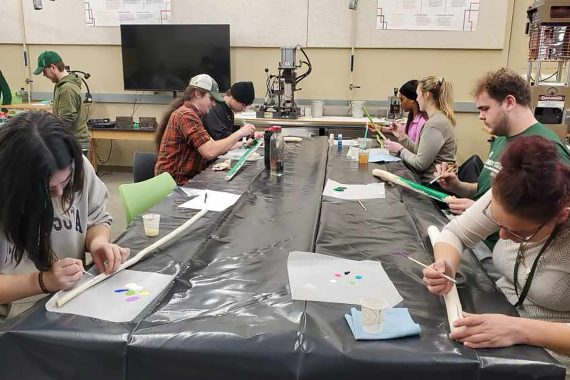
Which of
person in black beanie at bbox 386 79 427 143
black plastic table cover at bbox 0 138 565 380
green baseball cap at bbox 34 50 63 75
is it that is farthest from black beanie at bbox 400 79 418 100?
green baseball cap at bbox 34 50 63 75

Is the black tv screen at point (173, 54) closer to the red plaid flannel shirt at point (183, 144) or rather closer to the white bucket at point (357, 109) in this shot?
the white bucket at point (357, 109)

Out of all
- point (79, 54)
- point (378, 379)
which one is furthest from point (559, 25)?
Answer: point (79, 54)

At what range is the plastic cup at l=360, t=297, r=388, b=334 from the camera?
107 centimetres

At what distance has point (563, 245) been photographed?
1228 millimetres

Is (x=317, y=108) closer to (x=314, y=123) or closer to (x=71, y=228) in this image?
(x=314, y=123)

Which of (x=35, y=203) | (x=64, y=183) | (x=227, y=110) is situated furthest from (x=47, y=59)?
(x=35, y=203)

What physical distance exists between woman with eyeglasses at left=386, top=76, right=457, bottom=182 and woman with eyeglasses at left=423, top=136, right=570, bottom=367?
160 centimetres

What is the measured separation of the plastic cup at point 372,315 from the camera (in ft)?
3.52

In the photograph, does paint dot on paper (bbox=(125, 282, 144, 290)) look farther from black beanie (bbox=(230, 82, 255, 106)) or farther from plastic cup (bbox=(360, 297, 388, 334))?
black beanie (bbox=(230, 82, 255, 106))

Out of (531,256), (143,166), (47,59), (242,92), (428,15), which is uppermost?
(428,15)

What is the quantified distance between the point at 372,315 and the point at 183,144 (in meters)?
2.17

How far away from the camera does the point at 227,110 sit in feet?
12.5

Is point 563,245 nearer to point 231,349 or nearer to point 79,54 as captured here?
point 231,349

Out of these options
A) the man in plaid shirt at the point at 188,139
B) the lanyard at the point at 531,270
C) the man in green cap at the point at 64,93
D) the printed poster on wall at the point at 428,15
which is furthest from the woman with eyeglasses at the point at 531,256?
the printed poster on wall at the point at 428,15
